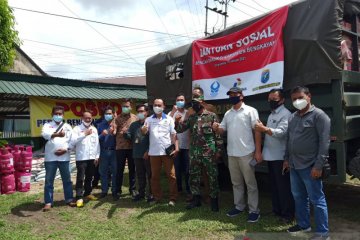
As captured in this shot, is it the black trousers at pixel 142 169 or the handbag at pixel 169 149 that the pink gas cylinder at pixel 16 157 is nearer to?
the black trousers at pixel 142 169

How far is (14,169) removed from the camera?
7.04m

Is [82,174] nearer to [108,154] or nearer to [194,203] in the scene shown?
[108,154]

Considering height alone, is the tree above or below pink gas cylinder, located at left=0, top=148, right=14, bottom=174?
above

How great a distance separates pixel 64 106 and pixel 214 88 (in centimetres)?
710

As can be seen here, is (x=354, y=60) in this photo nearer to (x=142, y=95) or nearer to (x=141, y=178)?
(x=141, y=178)

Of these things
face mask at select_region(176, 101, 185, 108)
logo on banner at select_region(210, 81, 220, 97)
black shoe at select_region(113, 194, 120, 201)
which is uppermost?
logo on banner at select_region(210, 81, 220, 97)

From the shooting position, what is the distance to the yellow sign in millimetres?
10320

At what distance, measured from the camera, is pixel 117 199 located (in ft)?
19.8

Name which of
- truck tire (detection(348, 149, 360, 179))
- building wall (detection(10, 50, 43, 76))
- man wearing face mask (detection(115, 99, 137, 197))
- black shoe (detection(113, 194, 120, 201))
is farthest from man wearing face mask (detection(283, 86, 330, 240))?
building wall (detection(10, 50, 43, 76))

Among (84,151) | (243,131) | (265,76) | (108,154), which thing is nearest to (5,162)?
(84,151)

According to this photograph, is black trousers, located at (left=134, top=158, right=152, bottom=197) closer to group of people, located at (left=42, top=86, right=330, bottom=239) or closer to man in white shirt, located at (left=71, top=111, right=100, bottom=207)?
group of people, located at (left=42, top=86, right=330, bottom=239)

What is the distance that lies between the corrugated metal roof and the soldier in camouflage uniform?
20.7ft

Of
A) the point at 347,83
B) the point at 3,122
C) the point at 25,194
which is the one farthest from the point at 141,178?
the point at 3,122

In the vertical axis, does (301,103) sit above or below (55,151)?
above
